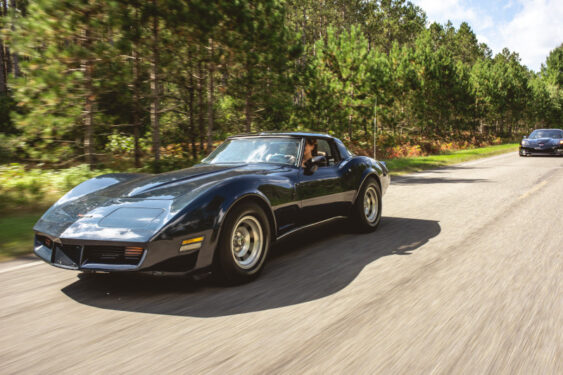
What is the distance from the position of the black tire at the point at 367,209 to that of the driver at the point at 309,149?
909mm

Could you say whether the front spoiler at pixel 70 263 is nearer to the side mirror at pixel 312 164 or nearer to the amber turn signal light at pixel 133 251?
the amber turn signal light at pixel 133 251

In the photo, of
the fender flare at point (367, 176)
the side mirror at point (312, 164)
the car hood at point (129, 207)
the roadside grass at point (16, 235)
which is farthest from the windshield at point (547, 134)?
the roadside grass at point (16, 235)

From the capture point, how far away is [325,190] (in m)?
4.98

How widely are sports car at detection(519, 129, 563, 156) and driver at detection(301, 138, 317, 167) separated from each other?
70.5 feet

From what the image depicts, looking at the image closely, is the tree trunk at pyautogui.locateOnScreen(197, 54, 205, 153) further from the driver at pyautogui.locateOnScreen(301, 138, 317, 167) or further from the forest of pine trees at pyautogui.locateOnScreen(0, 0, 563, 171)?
the driver at pyautogui.locateOnScreen(301, 138, 317, 167)

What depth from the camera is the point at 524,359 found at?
2.42 metres

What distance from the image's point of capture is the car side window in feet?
17.6

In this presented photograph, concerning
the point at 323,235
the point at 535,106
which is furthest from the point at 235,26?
the point at 535,106

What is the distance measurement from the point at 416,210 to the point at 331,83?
13.4m

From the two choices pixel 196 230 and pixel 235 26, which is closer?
pixel 196 230

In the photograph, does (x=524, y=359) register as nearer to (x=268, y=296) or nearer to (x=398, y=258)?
(x=268, y=296)

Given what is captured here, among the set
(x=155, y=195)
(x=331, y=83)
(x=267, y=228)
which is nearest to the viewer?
(x=155, y=195)

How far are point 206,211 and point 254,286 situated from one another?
0.78 metres

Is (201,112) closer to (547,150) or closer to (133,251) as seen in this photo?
(133,251)
